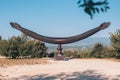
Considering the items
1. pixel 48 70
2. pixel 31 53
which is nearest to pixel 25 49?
pixel 31 53

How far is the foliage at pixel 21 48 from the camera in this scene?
28.5m

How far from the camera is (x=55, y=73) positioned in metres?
15.8

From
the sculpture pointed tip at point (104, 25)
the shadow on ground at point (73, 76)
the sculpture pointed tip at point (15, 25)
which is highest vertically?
the sculpture pointed tip at point (15, 25)

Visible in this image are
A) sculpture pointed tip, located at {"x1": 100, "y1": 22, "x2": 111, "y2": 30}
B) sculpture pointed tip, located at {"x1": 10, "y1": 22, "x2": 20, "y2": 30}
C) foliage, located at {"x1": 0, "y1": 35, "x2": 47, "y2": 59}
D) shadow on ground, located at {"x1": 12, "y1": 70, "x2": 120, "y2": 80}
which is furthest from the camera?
foliage, located at {"x1": 0, "y1": 35, "x2": 47, "y2": 59}

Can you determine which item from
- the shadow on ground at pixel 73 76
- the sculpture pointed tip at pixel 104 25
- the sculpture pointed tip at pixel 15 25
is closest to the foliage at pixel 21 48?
the sculpture pointed tip at pixel 15 25

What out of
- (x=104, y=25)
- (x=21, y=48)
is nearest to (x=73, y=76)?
A: (x=104, y=25)

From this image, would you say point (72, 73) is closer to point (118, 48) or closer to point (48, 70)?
point (48, 70)

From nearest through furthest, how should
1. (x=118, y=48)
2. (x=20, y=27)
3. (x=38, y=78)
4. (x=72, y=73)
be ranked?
(x=38, y=78) → (x=72, y=73) → (x=20, y=27) → (x=118, y=48)

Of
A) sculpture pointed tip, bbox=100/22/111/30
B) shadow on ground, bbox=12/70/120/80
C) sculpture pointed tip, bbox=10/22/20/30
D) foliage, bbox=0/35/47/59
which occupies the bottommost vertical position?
shadow on ground, bbox=12/70/120/80

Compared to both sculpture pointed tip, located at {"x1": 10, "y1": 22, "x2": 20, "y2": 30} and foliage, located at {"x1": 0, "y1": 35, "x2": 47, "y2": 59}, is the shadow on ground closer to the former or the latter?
sculpture pointed tip, located at {"x1": 10, "y1": 22, "x2": 20, "y2": 30}

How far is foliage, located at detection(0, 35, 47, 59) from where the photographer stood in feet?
93.6

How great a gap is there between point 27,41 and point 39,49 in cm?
141

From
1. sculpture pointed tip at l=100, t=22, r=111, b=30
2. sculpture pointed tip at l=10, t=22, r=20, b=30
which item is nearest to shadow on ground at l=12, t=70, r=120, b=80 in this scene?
sculpture pointed tip at l=100, t=22, r=111, b=30

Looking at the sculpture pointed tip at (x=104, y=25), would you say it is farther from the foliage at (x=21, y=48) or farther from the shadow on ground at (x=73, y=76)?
the foliage at (x=21, y=48)
